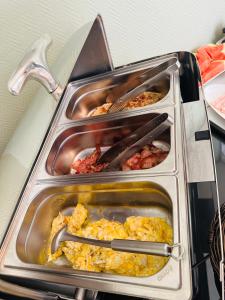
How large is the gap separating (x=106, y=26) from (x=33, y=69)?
0.60 m

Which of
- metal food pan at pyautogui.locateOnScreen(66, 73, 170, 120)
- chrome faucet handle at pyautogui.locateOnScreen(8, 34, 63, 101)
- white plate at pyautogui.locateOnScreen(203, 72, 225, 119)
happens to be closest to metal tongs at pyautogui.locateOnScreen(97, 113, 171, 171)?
metal food pan at pyautogui.locateOnScreen(66, 73, 170, 120)

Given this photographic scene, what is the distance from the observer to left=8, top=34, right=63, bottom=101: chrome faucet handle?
35.2 inches

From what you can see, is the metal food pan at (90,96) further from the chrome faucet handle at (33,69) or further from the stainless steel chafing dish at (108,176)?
the chrome faucet handle at (33,69)

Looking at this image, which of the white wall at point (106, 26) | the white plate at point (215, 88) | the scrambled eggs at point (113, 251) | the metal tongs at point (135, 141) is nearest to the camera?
the scrambled eggs at point (113, 251)

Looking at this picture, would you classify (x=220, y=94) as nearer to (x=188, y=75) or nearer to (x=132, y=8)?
(x=188, y=75)

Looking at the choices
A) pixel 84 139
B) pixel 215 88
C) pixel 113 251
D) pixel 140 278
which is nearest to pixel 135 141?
pixel 84 139

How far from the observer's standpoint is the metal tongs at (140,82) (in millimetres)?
1027

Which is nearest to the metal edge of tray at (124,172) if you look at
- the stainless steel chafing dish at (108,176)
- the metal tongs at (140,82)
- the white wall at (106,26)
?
the stainless steel chafing dish at (108,176)

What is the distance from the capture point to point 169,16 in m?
1.61

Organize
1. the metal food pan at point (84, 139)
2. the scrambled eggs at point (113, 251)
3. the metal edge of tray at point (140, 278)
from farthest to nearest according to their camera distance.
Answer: the metal food pan at point (84, 139)
the scrambled eggs at point (113, 251)
the metal edge of tray at point (140, 278)

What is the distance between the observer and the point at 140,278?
1.90 ft

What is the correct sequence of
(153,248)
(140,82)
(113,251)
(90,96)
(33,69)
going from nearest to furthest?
(153,248), (113,251), (33,69), (140,82), (90,96)

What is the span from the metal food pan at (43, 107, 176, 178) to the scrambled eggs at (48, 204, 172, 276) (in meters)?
0.19

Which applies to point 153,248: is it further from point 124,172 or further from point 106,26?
point 106,26
